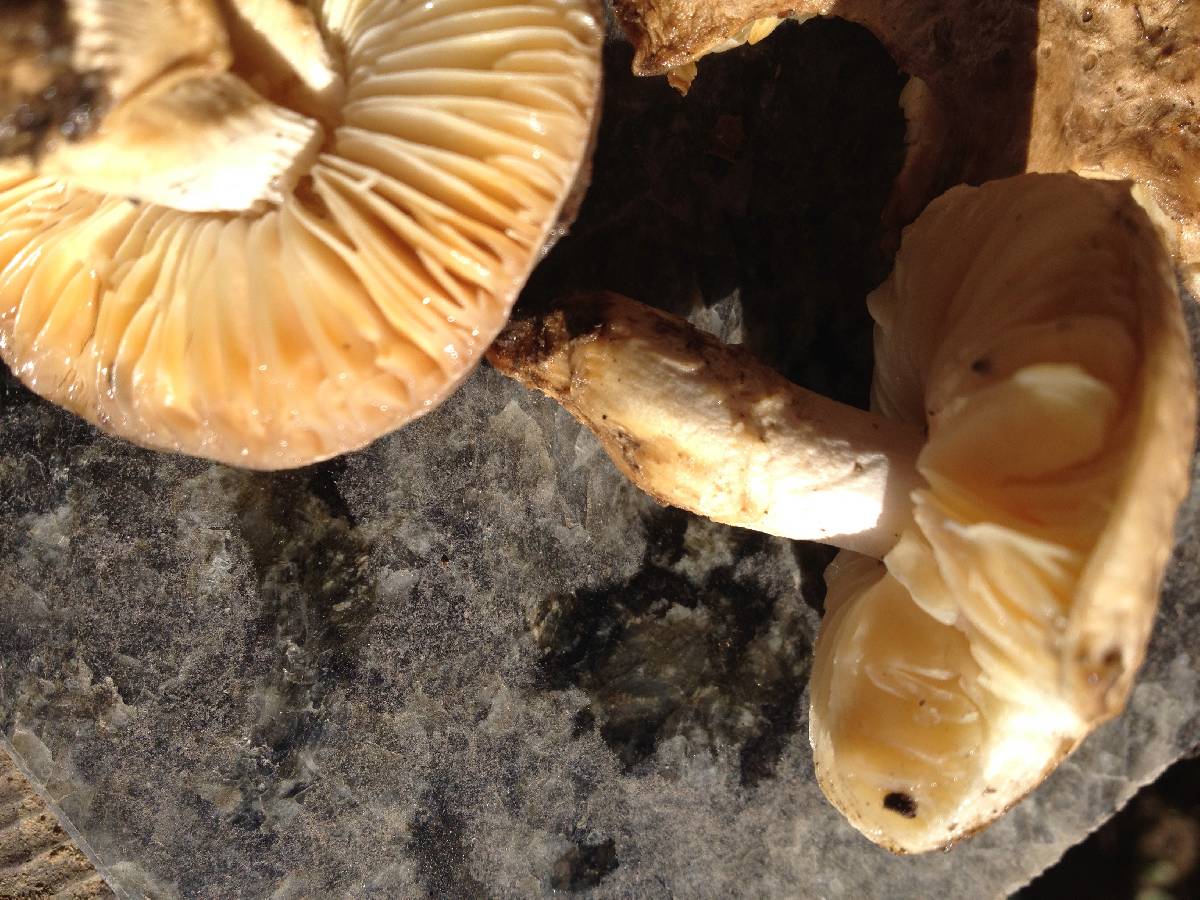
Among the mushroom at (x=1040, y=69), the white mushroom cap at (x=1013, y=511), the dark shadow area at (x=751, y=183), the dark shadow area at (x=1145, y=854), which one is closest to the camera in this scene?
the white mushroom cap at (x=1013, y=511)

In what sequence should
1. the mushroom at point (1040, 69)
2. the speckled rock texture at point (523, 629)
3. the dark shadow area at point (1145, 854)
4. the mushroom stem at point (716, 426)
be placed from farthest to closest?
the dark shadow area at point (1145, 854)
the speckled rock texture at point (523, 629)
the mushroom at point (1040, 69)
the mushroom stem at point (716, 426)

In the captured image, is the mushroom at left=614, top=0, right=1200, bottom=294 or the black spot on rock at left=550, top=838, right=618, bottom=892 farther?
the black spot on rock at left=550, top=838, right=618, bottom=892

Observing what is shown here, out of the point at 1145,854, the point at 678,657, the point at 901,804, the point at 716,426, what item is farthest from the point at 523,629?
the point at 1145,854

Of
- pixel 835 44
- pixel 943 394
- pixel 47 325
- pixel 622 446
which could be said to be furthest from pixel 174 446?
pixel 835 44

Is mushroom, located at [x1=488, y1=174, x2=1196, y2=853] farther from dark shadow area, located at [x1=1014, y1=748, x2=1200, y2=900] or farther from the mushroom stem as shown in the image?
dark shadow area, located at [x1=1014, y1=748, x2=1200, y2=900]

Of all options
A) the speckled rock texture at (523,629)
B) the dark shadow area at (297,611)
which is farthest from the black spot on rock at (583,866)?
the dark shadow area at (297,611)

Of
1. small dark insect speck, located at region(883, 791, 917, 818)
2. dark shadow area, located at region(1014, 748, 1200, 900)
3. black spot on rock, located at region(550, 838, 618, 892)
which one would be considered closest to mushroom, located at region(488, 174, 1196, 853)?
small dark insect speck, located at region(883, 791, 917, 818)

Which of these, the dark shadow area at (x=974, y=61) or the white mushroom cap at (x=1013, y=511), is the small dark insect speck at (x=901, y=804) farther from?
the dark shadow area at (x=974, y=61)
